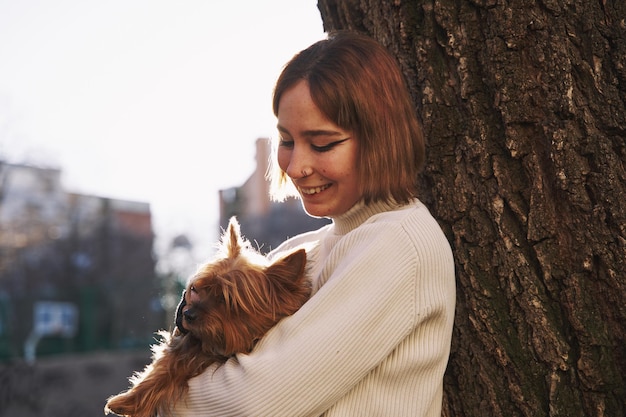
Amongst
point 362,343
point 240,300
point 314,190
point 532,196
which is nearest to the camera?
point 362,343

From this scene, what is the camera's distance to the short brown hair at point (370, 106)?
2799mm

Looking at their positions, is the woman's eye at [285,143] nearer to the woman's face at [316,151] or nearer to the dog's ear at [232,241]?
the woman's face at [316,151]

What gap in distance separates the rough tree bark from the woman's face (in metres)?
0.55

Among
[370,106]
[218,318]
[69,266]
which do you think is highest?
[370,106]

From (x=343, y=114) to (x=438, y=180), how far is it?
0.67m

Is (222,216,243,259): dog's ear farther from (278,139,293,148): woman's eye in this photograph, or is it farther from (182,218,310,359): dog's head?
(278,139,293,148): woman's eye

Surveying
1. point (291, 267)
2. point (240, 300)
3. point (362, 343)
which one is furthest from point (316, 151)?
point (362, 343)

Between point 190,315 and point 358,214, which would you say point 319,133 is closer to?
point 358,214

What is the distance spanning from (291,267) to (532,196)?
0.99m

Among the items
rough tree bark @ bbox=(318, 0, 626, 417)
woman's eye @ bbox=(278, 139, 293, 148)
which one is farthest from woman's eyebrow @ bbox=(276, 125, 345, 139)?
rough tree bark @ bbox=(318, 0, 626, 417)

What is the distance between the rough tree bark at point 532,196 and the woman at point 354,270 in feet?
1.09

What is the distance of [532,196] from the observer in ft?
9.95

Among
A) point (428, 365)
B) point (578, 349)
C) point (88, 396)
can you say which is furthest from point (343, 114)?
point (88, 396)

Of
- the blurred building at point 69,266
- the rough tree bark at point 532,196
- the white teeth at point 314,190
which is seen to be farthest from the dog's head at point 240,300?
the blurred building at point 69,266
